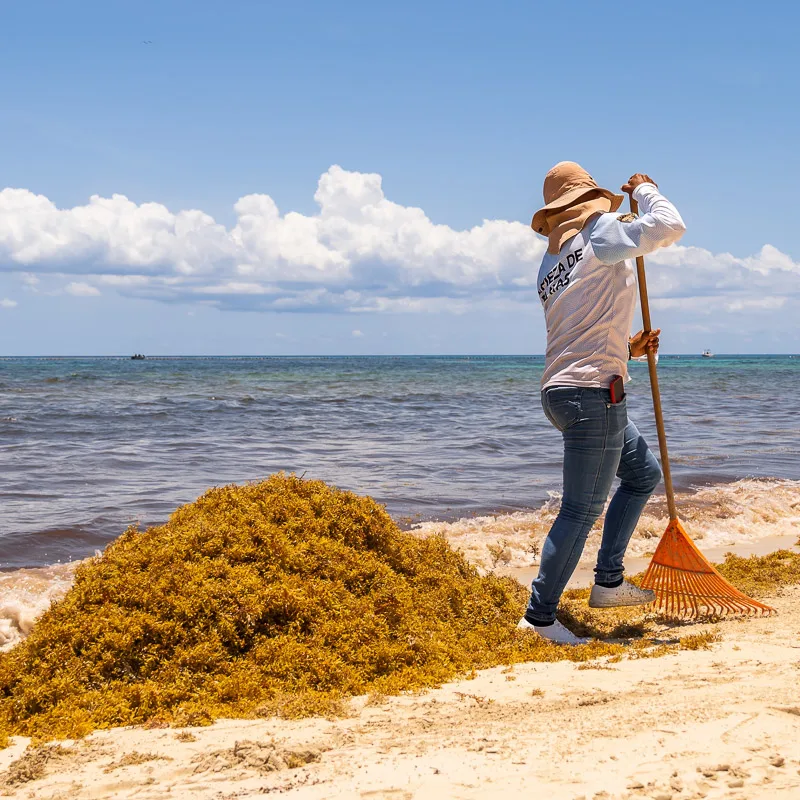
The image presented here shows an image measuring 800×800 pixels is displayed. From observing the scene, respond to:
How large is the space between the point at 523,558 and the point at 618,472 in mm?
2239

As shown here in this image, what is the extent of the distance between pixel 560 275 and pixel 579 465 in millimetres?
856

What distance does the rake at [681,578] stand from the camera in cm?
396

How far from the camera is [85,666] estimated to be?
2.97 metres

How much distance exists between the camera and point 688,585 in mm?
4082

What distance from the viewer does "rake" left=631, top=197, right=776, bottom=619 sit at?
3961 mm

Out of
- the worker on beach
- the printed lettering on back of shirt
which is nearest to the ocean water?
the worker on beach

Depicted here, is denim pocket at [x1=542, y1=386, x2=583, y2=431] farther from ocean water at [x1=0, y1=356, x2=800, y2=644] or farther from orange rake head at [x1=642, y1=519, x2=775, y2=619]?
ocean water at [x1=0, y1=356, x2=800, y2=644]

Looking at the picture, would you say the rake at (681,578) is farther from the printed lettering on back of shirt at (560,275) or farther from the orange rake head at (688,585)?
the printed lettering on back of shirt at (560,275)

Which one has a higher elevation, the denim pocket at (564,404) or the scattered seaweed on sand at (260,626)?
the denim pocket at (564,404)

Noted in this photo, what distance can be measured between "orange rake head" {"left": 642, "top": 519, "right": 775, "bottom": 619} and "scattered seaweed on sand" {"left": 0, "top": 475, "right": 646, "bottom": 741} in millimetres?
418

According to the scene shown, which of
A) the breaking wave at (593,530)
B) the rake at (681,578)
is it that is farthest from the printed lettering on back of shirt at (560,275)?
the breaking wave at (593,530)

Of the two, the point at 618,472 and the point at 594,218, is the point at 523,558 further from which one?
the point at 594,218

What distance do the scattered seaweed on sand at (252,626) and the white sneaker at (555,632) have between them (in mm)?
58

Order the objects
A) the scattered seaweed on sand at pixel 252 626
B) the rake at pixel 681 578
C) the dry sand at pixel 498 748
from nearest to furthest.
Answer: the dry sand at pixel 498 748
the scattered seaweed on sand at pixel 252 626
the rake at pixel 681 578
